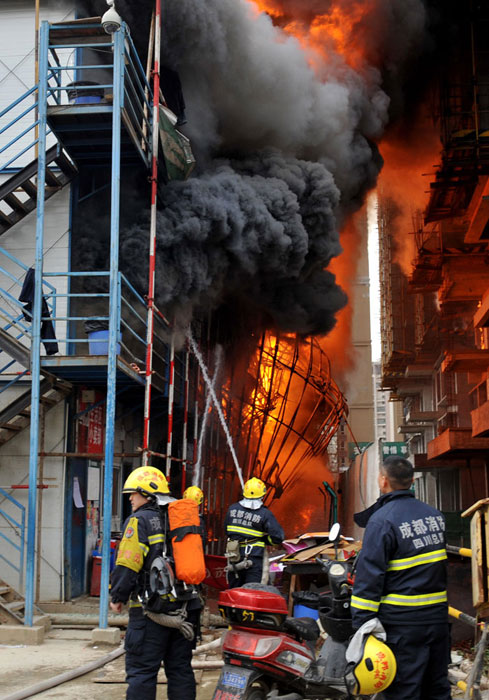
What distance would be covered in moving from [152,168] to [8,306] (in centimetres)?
299

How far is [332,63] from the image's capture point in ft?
54.3

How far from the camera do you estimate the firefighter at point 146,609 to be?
4914 mm

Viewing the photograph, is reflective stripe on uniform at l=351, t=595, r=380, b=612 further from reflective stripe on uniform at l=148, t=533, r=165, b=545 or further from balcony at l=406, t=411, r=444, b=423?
balcony at l=406, t=411, r=444, b=423

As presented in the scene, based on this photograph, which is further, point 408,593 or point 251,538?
point 251,538

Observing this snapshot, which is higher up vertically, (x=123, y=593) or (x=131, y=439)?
(x=131, y=439)

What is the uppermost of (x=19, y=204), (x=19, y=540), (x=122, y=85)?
(x=122, y=85)

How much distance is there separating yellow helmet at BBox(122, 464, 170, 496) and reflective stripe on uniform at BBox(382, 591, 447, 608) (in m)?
2.04

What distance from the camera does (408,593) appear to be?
376 cm

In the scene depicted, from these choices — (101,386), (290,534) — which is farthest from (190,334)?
(290,534)

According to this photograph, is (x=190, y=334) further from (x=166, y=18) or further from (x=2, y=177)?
(x=166, y=18)

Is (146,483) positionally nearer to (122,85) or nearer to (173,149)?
(122,85)

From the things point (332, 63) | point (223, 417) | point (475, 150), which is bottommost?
point (223, 417)

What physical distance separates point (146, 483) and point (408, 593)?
7.15 ft

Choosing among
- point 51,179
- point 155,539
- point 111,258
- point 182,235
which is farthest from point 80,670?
point 182,235
